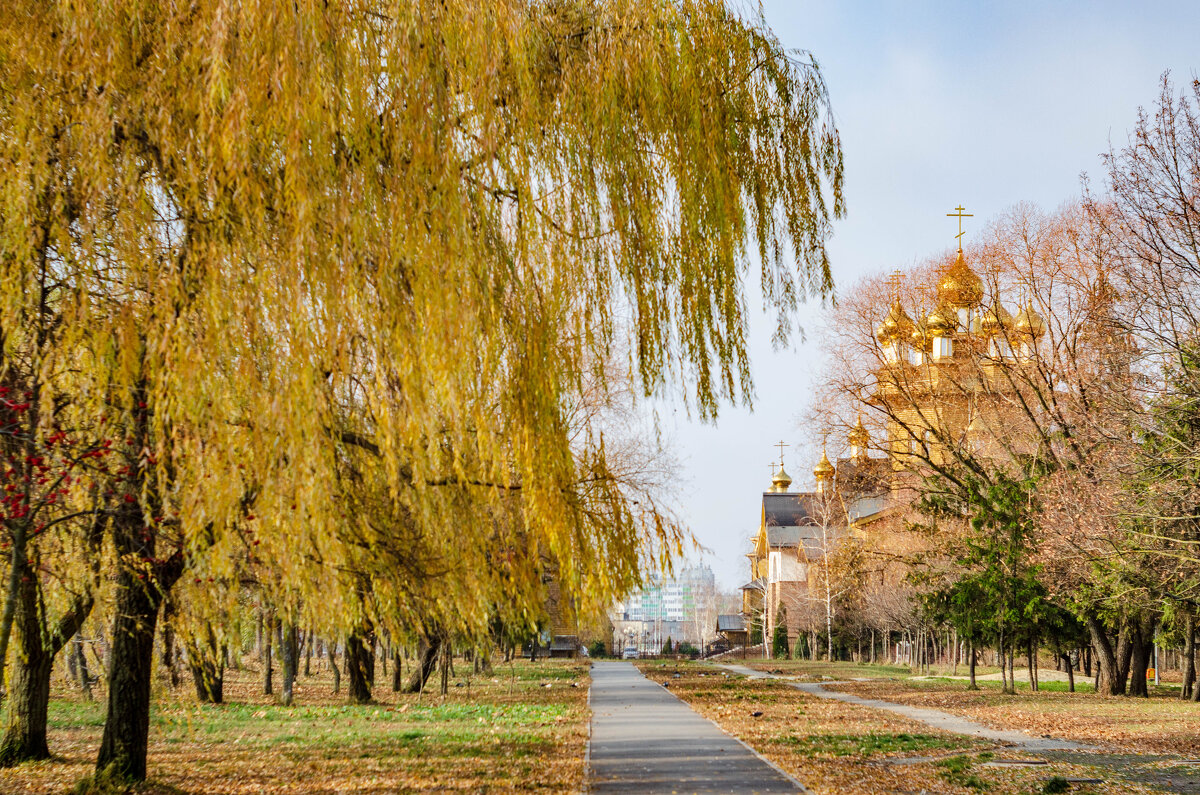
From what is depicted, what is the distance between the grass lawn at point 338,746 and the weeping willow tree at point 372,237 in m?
4.30

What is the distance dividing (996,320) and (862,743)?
1654 centimetres

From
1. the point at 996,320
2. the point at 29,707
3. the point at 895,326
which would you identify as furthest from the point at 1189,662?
the point at 29,707

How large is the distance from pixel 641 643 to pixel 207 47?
6530 inches

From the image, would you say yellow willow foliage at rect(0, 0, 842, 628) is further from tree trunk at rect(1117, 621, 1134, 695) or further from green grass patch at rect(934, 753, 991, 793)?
tree trunk at rect(1117, 621, 1134, 695)

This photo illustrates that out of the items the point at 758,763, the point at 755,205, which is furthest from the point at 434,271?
the point at 758,763

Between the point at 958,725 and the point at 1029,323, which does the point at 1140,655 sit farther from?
the point at 958,725

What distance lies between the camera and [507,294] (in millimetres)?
6027

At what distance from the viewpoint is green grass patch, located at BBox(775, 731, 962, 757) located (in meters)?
14.2

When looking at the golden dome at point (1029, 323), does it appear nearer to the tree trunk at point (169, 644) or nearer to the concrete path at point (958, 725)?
the concrete path at point (958, 725)

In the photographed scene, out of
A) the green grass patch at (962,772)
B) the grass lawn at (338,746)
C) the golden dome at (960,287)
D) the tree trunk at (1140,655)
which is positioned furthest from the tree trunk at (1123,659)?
the green grass patch at (962,772)

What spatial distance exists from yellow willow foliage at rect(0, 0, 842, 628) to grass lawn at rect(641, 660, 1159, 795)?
249 inches

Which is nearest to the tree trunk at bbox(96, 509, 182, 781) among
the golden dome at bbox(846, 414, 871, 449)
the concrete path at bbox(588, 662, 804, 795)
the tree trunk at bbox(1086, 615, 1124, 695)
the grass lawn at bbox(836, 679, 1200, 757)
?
the concrete path at bbox(588, 662, 804, 795)

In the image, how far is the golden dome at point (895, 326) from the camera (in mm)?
30516

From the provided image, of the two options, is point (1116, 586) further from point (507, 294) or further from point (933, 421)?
point (507, 294)
